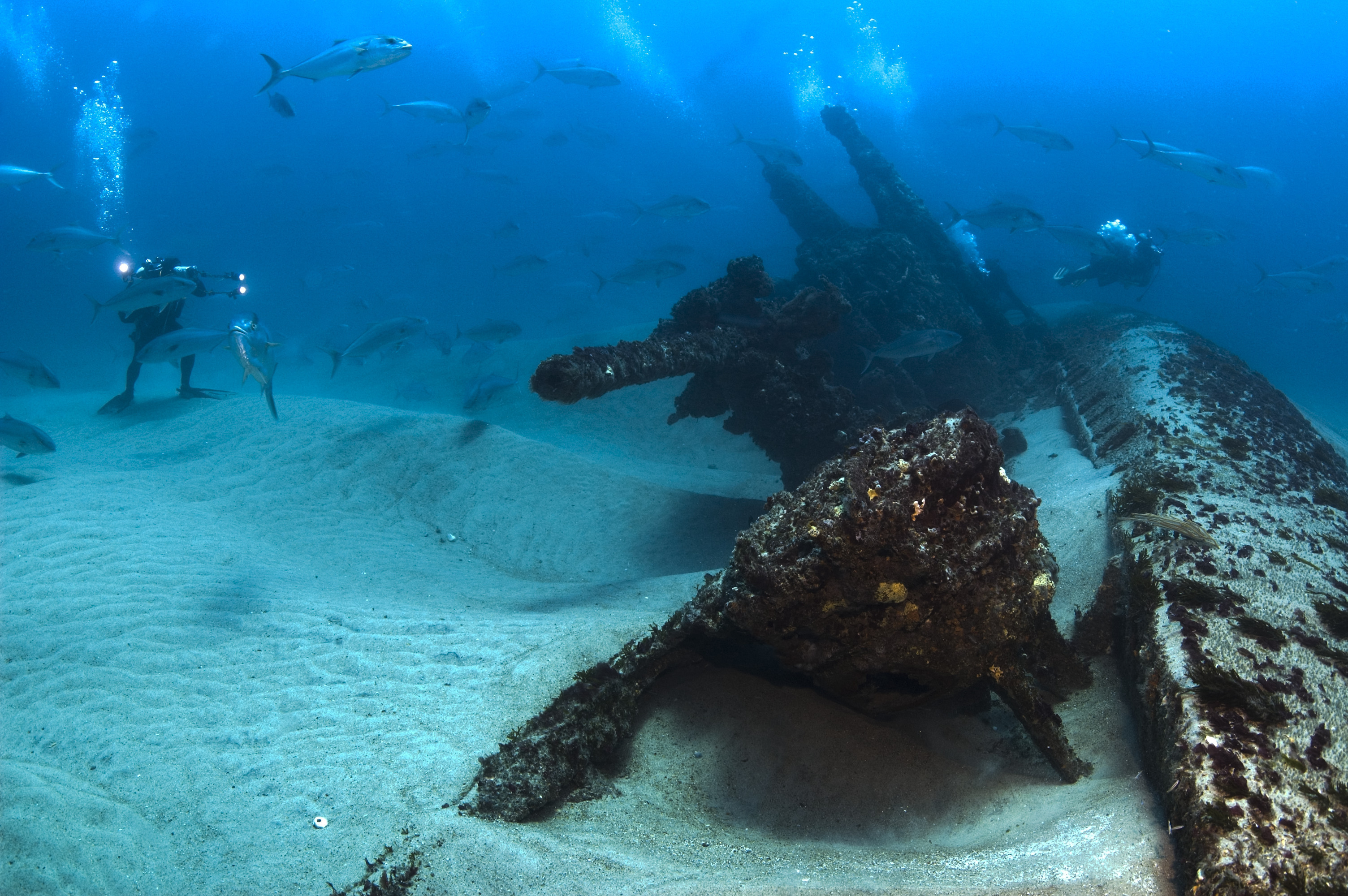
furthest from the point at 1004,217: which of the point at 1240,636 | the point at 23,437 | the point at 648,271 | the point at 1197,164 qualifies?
the point at 23,437

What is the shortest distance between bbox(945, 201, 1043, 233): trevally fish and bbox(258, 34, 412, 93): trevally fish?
937cm

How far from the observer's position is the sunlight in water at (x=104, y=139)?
52.6 m

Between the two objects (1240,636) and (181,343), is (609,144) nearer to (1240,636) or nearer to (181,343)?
(181,343)

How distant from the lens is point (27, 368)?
8500mm

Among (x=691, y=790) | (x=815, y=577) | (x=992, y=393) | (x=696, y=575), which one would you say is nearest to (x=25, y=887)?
(x=691, y=790)

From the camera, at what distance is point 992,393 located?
10102mm

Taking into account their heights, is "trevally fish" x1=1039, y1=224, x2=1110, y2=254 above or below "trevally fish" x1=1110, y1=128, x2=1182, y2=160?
below

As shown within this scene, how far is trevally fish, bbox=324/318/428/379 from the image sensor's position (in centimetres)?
975

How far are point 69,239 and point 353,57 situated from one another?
20.9 feet

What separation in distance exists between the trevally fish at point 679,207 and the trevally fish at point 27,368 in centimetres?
1031

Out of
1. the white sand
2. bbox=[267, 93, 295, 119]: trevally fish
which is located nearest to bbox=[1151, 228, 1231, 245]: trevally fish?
the white sand

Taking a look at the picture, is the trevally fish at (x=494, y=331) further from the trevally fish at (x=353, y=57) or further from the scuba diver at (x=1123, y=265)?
the scuba diver at (x=1123, y=265)

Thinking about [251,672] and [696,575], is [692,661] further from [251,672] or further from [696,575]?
[251,672]

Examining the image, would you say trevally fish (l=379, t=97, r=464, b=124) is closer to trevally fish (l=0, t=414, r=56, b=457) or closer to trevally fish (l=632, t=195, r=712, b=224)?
trevally fish (l=632, t=195, r=712, b=224)
